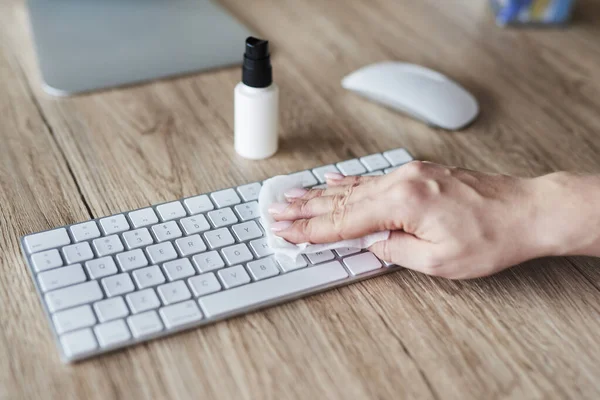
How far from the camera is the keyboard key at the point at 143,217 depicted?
74cm

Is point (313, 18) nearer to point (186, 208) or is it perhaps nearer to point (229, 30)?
point (229, 30)

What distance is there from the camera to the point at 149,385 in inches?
23.2

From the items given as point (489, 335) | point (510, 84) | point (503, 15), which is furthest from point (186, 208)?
point (503, 15)

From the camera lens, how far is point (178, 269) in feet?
2.24

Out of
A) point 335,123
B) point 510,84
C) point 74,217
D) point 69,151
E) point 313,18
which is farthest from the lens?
point 313,18

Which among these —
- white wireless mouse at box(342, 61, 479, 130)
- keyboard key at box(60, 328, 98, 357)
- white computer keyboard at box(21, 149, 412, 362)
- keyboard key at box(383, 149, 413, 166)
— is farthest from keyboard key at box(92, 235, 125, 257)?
white wireless mouse at box(342, 61, 479, 130)

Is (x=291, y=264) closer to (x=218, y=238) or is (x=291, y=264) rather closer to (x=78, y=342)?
(x=218, y=238)

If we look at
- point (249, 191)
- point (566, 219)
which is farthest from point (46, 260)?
point (566, 219)

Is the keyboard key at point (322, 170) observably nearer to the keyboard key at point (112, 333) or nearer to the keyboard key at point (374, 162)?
the keyboard key at point (374, 162)

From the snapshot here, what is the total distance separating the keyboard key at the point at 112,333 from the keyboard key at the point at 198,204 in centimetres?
18

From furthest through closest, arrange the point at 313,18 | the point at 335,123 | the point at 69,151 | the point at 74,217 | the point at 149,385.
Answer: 1. the point at 313,18
2. the point at 335,123
3. the point at 69,151
4. the point at 74,217
5. the point at 149,385

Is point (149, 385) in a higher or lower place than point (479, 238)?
lower

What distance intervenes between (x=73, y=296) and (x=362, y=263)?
0.29m

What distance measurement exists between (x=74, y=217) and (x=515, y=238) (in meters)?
0.47
